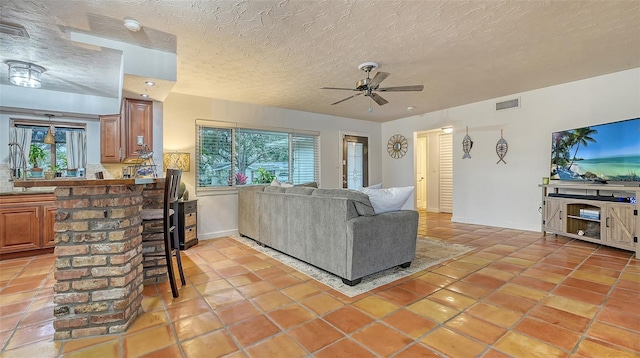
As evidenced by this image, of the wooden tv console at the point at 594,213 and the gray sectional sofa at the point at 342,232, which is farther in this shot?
the wooden tv console at the point at 594,213

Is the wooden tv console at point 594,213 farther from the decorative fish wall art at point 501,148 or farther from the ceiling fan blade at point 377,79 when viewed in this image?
the ceiling fan blade at point 377,79

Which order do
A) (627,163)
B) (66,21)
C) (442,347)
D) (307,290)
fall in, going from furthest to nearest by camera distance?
(627,163) → (307,290) → (66,21) → (442,347)

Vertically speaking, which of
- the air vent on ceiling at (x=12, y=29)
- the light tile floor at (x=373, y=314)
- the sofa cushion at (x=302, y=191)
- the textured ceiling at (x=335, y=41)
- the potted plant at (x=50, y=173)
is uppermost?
the textured ceiling at (x=335, y=41)

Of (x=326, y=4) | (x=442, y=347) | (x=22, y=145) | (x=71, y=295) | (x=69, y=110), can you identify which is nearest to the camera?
(x=442, y=347)

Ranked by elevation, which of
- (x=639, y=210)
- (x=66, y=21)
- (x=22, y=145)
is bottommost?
(x=639, y=210)

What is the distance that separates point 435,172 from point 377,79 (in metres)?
4.81

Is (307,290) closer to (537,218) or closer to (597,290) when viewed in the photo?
(597,290)

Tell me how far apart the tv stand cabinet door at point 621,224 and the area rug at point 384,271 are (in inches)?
64.4

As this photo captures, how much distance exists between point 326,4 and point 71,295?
Result: 2716mm

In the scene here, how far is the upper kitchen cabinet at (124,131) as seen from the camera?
3.84 meters

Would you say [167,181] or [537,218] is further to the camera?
[537,218]

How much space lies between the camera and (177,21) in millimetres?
2342

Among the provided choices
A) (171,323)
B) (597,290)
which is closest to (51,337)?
(171,323)

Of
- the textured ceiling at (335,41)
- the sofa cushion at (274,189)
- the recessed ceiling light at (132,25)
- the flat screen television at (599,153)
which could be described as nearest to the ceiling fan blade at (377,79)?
the textured ceiling at (335,41)
